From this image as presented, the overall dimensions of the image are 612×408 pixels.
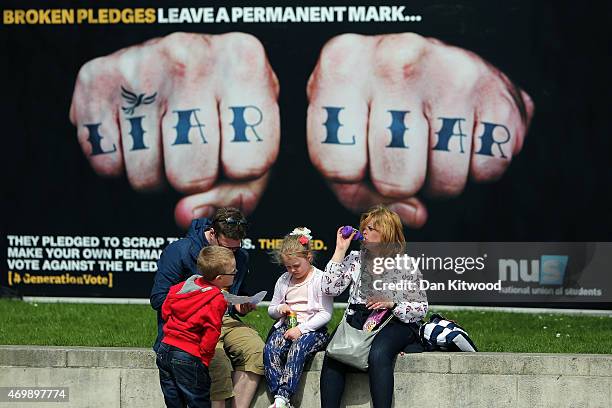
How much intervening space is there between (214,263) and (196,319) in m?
0.34

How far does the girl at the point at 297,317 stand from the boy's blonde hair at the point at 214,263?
0.67m

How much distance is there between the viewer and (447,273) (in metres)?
12.2

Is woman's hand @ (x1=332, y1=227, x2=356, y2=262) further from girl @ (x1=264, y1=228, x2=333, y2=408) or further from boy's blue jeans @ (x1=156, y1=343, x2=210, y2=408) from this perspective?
boy's blue jeans @ (x1=156, y1=343, x2=210, y2=408)

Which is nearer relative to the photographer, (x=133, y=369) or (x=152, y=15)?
(x=133, y=369)

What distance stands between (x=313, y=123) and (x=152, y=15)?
6.18ft

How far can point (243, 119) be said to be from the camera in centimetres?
1227

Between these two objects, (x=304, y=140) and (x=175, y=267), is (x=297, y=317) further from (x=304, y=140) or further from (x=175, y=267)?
(x=304, y=140)

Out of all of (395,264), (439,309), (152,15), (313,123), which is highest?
(152,15)

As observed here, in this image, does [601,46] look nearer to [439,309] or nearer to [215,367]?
[439,309]

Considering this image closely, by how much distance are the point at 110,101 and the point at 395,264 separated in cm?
520

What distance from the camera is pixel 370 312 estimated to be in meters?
8.16

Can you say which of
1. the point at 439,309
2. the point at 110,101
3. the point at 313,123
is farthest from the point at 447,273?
the point at 110,101

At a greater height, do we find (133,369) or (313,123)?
(313,123)

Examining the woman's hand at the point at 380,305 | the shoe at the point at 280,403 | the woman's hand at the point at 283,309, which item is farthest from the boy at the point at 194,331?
the woman's hand at the point at 380,305
